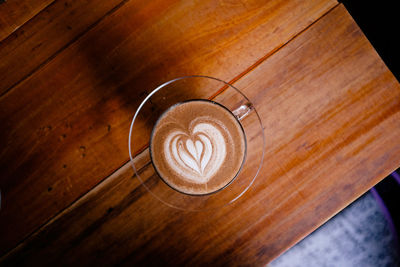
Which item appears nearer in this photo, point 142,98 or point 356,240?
point 142,98

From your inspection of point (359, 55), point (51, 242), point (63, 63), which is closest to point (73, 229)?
point (51, 242)

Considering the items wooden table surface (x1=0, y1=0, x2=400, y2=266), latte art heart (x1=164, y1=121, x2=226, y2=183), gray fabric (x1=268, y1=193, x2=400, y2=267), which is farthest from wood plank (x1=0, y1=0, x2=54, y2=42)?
gray fabric (x1=268, y1=193, x2=400, y2=267)

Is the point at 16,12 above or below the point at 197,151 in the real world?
above

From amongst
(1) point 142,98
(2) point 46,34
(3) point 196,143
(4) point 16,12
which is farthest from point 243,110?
(4) point 16,12

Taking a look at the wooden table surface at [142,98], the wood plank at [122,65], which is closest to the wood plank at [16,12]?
the wooden table surface at [142,98]

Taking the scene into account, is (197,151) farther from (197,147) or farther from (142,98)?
(142,98)

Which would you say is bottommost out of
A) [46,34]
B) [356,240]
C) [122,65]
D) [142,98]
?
[356,240]

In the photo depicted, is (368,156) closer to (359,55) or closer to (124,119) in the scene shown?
(359,55)
